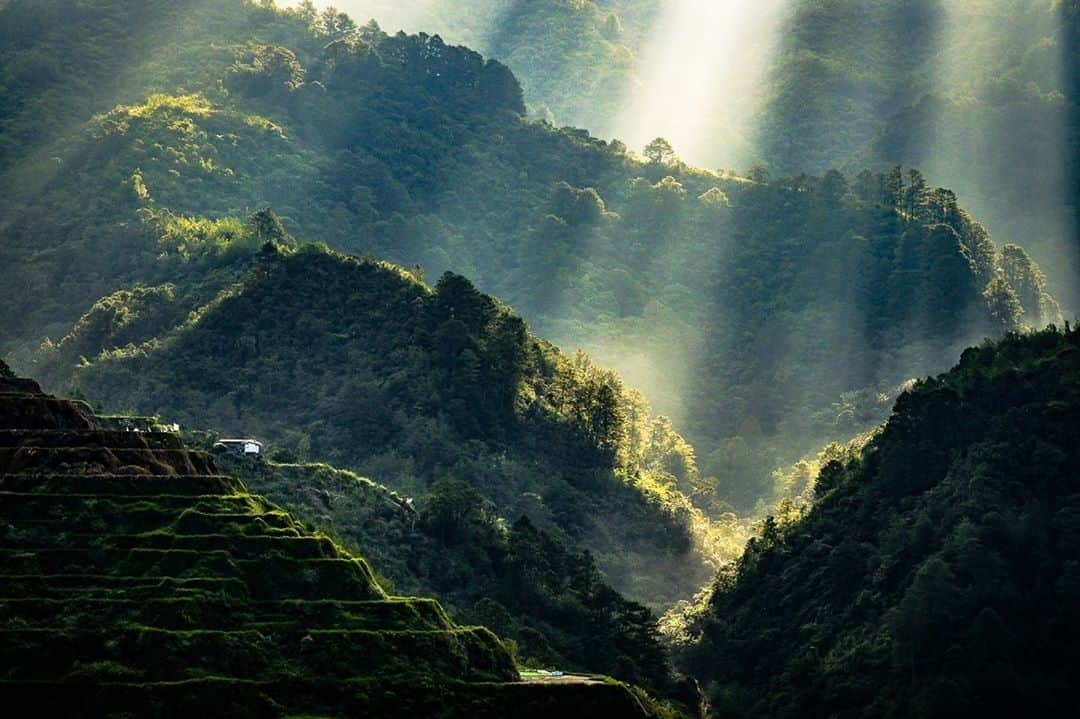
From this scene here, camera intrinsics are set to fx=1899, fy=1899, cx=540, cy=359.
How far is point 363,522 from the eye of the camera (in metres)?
116

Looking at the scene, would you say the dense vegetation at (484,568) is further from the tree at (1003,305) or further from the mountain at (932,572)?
the tree at (1003,305)

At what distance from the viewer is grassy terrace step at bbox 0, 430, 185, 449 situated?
3211 inches

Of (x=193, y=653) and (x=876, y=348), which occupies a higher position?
(x=876, y=348)

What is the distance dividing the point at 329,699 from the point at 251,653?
3.26 m

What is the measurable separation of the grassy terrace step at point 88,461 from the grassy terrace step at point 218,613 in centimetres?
1167

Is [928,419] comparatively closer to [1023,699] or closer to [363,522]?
[1023,699]

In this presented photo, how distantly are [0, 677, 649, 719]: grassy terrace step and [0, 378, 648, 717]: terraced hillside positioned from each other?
0.22 feet

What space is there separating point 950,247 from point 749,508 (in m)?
45.2

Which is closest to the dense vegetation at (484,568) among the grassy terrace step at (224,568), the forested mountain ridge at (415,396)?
the forested mountain ridge at (415,396)

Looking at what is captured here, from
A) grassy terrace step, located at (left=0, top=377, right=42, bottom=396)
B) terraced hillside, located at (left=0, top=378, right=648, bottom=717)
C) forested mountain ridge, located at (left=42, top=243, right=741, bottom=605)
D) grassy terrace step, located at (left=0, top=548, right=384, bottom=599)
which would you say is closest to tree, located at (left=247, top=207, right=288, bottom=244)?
forested mountain ridge, located at (left=42, top=243, right=741, bottom=605)

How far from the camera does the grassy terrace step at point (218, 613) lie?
220 ft

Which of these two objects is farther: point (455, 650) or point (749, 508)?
point (749, 508)

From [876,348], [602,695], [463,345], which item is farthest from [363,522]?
A: [876,348]

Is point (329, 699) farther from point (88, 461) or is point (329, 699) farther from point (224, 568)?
point (88, 461)
